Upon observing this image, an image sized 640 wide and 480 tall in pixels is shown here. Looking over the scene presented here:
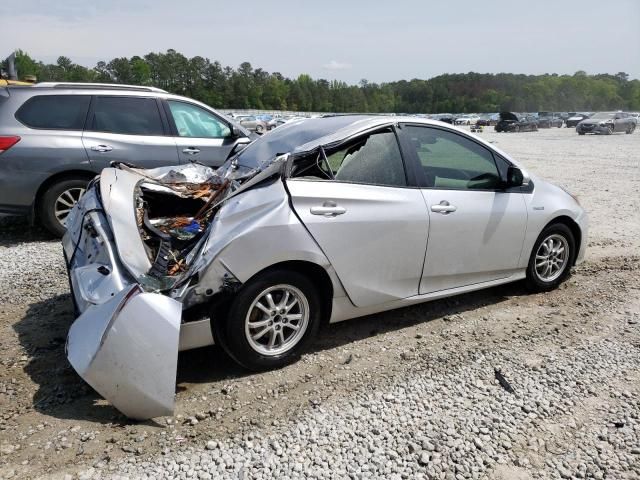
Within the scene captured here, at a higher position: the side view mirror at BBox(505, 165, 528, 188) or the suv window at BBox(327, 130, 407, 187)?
the suv window at BBox(327, 130, 407, 187)

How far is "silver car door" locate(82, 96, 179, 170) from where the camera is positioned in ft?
21.4

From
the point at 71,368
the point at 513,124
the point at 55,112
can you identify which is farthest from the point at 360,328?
the point at 513,124

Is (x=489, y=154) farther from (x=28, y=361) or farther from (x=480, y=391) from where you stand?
(x=28, y=361)

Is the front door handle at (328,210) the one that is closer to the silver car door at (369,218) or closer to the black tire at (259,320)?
the silver car door at (369,218)

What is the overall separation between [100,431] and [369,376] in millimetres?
1660

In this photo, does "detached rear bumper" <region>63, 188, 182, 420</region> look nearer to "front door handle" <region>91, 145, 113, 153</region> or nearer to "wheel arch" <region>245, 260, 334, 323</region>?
"wheel arch" <region>245, 260, 334, 323</region>

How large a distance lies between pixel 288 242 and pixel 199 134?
453 cm

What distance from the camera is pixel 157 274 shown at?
10.3ft

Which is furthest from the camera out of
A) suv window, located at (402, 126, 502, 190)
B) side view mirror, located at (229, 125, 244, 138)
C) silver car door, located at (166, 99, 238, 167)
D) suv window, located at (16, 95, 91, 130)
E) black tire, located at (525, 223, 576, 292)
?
side view mirror, located at (229, 125, 244, 138)

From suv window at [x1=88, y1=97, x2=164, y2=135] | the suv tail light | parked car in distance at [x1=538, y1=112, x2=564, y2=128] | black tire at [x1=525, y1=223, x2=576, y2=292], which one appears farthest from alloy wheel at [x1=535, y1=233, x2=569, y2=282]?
parked car in distance at [x1=538, y1=112, x2=564, y2=128]

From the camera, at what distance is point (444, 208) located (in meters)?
3.91

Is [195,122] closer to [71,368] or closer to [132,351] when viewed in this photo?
[71,368]

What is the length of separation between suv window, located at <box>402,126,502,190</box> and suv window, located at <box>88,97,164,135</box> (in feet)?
13.9

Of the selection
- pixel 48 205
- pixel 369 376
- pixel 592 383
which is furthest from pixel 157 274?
pixel 48 205
